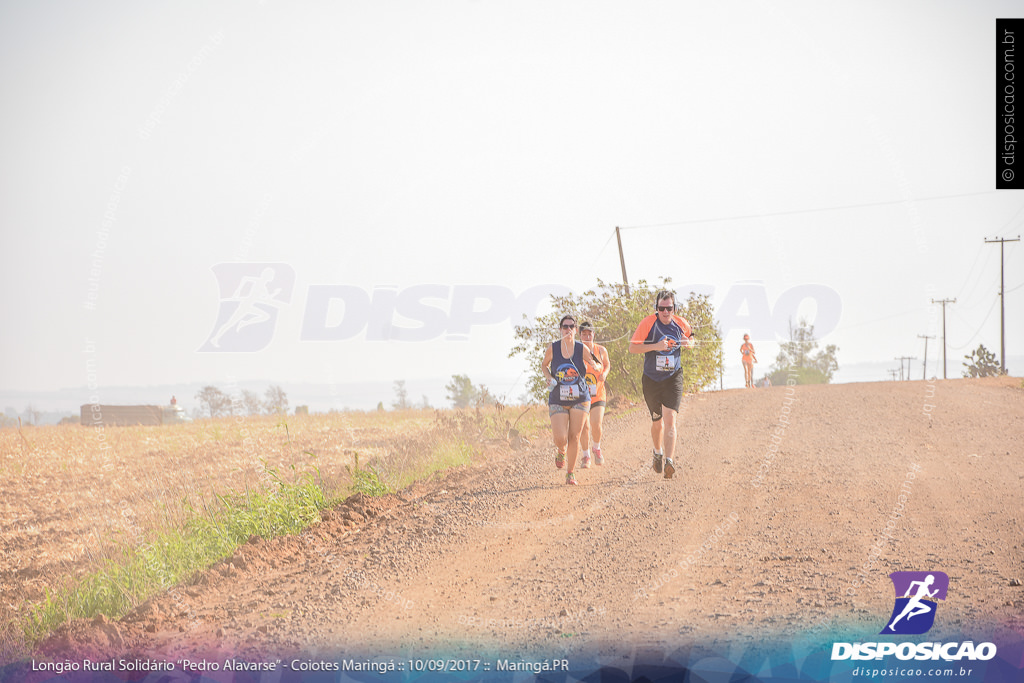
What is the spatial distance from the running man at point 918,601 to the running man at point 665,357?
4.21m

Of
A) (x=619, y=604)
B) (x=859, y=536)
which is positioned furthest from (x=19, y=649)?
(x=859, y=536)

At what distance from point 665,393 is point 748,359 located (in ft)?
50.6

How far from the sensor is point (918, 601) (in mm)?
4816

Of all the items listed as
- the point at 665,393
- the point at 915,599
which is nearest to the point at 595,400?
the point at 665,393

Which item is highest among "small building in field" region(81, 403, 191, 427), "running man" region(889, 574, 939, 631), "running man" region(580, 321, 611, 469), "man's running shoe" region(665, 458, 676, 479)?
"running man" region(580, 321, 611, 469)

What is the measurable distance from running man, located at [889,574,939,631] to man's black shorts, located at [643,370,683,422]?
418cm

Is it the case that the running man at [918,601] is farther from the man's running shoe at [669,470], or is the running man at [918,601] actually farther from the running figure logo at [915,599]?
the man's running shoe at [669,470]

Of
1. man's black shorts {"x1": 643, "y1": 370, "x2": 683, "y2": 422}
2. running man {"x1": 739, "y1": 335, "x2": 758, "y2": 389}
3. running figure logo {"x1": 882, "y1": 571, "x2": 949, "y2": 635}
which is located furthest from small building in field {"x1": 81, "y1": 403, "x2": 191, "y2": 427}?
running figure logo {"x1": 882, "y1": 571, "x2": 949, "y2": 635}

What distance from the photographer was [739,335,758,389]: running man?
23.4m

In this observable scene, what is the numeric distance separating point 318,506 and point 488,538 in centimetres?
275

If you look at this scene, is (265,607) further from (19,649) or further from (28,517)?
(28,517)

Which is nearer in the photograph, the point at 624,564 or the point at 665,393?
the point at 624,564

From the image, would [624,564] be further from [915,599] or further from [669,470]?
[669,470]

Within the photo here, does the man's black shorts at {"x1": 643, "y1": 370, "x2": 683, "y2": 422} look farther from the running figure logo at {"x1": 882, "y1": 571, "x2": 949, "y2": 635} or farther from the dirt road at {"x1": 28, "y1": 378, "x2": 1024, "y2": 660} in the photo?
the running figure logo at {"x1": 882, "y1": 571, "x2": 949, "y2": 635}
